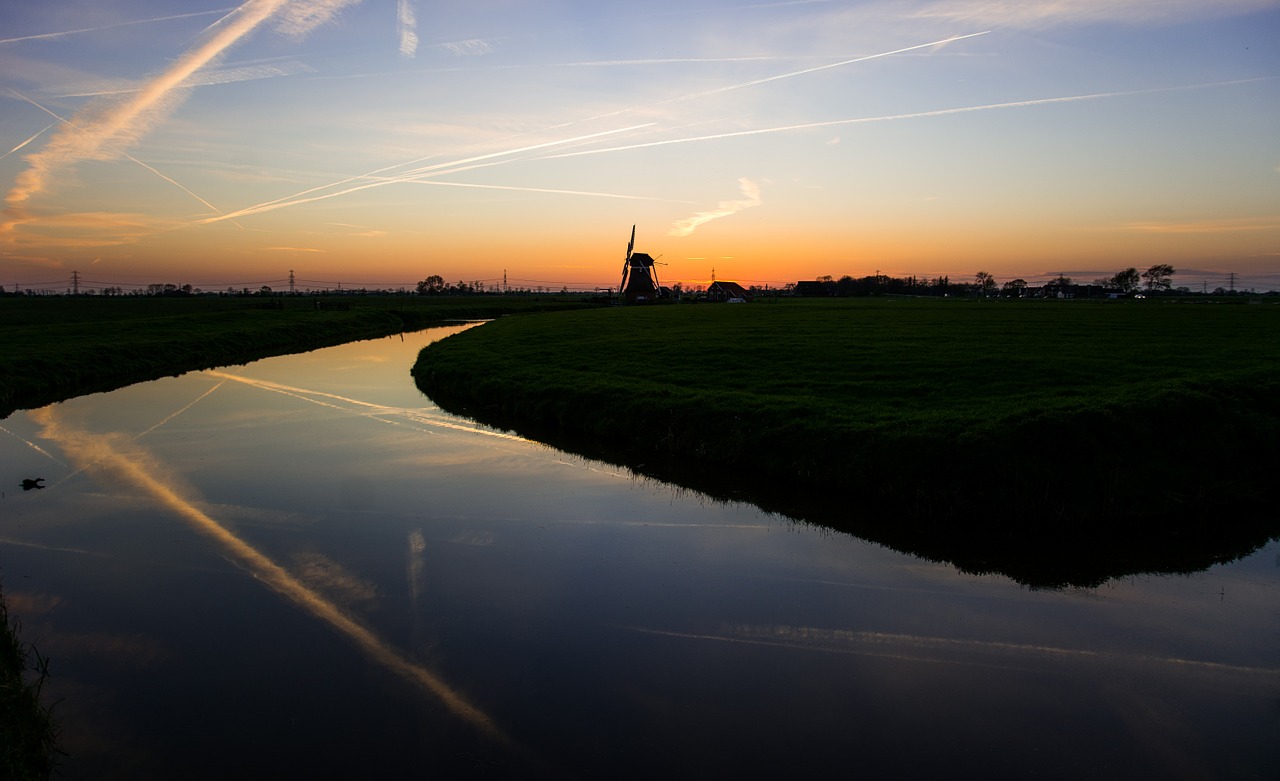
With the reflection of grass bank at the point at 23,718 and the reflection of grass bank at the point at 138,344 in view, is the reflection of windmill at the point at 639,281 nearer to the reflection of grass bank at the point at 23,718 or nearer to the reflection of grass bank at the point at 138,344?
the reflection of grass bank at the point at 138,344

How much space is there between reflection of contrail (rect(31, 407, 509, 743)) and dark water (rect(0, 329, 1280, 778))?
58 mm

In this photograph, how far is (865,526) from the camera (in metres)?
13.3

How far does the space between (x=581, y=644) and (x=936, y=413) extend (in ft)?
37.8

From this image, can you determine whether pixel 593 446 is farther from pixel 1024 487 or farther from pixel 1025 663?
pixel 1025 663

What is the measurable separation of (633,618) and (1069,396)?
46.3 ft

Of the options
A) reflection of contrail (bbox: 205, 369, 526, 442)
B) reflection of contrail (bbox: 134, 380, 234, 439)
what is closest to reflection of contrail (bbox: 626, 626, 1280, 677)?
reflection of contrail (bbox: 205, 369, 526, 442)

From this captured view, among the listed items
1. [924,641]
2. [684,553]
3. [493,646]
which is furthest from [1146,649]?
[493,646]

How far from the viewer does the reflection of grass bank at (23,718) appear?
19.5ft

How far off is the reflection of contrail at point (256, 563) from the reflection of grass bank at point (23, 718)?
2745 mm

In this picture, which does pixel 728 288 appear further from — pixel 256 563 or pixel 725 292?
pixel 256 563

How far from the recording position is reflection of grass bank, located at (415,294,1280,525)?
1404cm

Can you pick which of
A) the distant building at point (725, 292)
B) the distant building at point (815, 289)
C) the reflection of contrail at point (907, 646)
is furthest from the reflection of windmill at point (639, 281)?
the reflection of contrail at point (907, 646)

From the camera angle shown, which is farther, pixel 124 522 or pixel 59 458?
pixel 59 458

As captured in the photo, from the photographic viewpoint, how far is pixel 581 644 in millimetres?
8750
